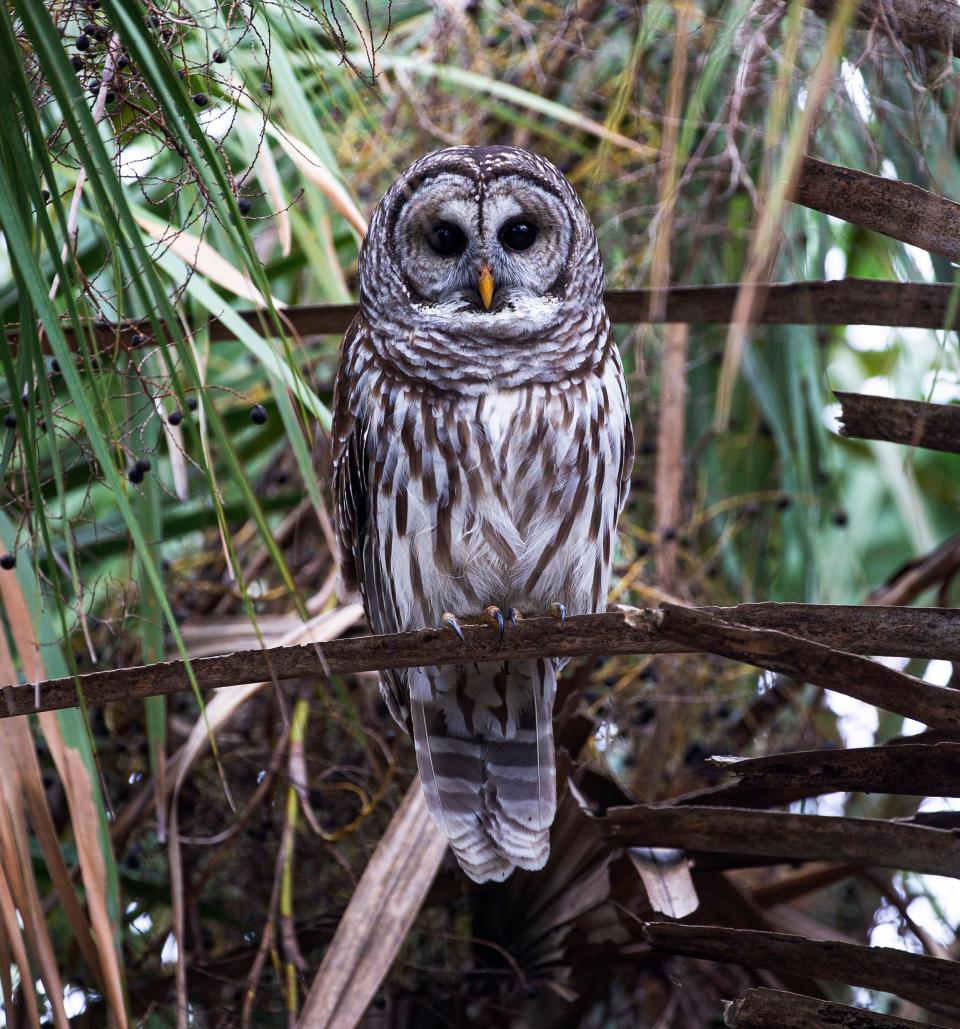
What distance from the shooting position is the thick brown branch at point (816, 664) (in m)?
1.40

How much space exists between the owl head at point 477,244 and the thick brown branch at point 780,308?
1.06 ft

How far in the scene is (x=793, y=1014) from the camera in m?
1.64

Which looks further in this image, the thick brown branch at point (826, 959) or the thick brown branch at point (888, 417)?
the thick brown branch at point (888, 417)

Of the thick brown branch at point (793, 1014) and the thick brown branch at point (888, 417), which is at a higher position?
the thick brown branch at point (888, 417)

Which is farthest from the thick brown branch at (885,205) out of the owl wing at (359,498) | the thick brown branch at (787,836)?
the owl wing at (359,498)

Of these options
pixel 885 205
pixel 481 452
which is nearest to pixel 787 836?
pixel 885 205

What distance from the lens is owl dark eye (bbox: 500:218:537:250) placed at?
9.91 ft

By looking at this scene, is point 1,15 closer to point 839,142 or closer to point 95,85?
point 95,85

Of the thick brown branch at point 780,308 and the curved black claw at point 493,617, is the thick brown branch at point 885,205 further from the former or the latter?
the curved black claw at point 493,617

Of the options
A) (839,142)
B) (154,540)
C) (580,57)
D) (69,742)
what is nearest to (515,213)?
(839,142)

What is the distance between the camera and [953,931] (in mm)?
3156

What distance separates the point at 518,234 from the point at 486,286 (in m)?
0.24

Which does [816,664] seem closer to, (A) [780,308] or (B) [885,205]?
(B) [885,205]

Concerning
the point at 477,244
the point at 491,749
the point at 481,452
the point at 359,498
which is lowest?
the point at 491,749
